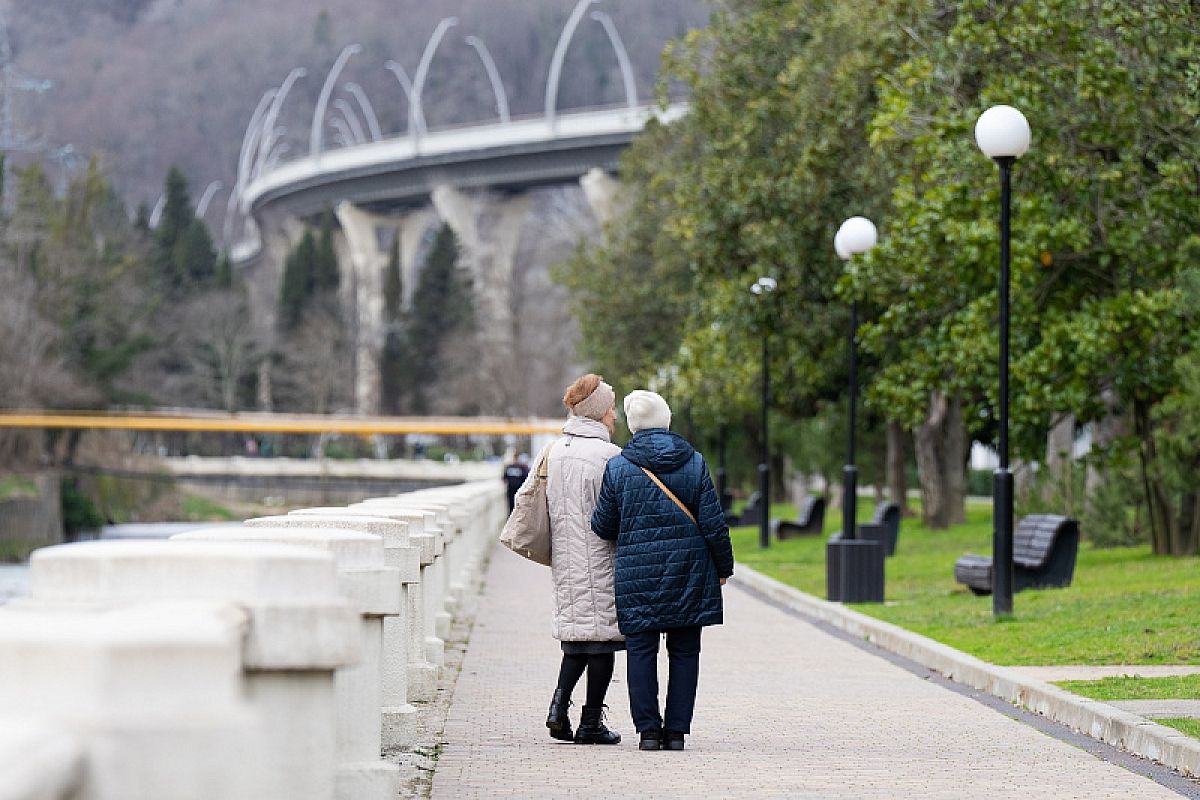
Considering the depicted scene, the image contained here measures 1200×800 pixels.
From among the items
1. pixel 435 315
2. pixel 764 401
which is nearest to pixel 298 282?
pixel 435 315

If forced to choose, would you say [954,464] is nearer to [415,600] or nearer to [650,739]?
[415,600]

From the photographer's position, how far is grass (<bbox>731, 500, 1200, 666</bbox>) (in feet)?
48.2

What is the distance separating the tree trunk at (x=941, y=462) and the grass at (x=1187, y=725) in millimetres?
27999

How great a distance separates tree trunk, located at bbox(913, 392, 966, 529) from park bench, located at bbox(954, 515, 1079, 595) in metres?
17.4

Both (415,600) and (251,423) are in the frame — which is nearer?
(415,600)

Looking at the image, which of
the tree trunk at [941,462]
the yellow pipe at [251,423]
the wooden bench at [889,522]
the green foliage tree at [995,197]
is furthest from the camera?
the yellow pipe at [251,423]

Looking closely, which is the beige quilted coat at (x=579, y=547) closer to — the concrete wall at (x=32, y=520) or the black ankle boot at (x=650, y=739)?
the black ankle boot at (x=650, y=739)

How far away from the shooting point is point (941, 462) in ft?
130

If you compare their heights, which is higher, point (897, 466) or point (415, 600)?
point (897, 466)

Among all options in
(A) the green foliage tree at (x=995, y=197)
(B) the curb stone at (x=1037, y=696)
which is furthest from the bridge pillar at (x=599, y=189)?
(B) the curb stone at (x=1037, y=696)

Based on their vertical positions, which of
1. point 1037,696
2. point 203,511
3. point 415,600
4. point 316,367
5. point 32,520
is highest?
point 316,367

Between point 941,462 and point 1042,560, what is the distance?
18980mm

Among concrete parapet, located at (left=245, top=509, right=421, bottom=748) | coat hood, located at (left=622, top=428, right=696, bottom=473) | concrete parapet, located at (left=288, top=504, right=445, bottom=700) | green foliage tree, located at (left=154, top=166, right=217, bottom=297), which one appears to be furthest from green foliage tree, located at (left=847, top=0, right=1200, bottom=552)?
green foliage tree, located at (left=154, top=166, right=217, bottom=297)

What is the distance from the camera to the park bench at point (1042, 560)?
810 inches
